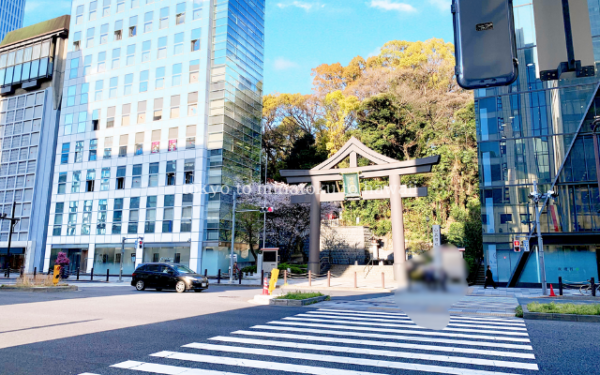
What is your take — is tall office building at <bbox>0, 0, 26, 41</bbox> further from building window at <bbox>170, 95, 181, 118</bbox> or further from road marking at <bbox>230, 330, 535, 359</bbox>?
road marking at <bbox>230, 330, 535, 359</bbox>

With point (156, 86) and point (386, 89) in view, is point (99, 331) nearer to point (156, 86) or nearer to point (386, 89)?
point (156, 86)

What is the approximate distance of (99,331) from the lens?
35.3ft

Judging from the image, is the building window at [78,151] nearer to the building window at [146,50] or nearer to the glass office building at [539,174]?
the building window at [146,50]

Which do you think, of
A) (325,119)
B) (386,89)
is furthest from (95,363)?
(325,119)

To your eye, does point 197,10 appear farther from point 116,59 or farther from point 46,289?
point 46,289

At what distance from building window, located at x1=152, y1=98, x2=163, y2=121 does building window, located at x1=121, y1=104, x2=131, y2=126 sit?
3669mm

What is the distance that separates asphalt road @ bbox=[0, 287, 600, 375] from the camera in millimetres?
7371

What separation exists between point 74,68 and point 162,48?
535 inches

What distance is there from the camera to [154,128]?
48.0 meters

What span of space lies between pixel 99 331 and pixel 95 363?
354 centimetres

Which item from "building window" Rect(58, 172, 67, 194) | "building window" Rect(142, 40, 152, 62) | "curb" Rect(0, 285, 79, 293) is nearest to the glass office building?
"curb" Rect(0, 285, 79, 293)

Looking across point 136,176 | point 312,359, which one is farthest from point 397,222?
point 136,176

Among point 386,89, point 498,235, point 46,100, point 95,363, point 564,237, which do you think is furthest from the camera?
point 46,100

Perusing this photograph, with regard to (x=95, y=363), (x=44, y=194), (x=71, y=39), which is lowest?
(x=95, y=363)
